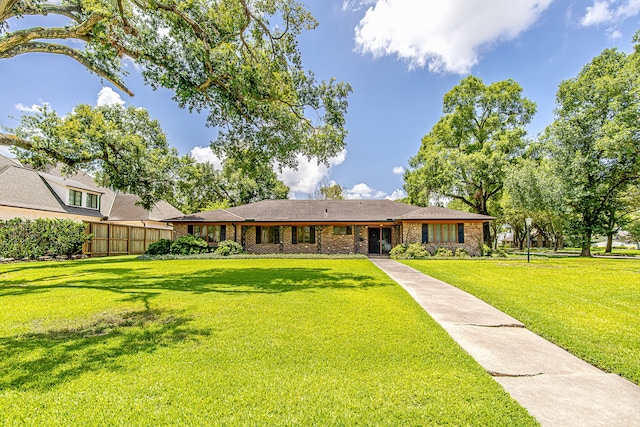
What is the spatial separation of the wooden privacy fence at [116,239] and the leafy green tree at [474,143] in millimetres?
24741

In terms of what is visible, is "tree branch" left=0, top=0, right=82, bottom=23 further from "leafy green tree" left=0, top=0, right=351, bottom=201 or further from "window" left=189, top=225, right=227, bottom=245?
"window" left=189, top=225, right=227, bottom=245

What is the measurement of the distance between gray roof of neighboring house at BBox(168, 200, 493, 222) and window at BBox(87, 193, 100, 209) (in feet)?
26.7

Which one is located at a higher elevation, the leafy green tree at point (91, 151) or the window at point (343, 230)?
the leafy green tree at point (91, 151)

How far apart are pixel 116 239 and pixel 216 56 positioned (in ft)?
64.7

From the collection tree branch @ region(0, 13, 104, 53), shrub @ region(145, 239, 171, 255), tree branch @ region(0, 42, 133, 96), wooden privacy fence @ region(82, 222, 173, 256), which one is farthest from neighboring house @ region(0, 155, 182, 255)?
tree branch @ region(0, 13, 104, 53)

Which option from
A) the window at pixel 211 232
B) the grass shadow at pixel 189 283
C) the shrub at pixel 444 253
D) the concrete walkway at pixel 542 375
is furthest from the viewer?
the window at pixel 211 232

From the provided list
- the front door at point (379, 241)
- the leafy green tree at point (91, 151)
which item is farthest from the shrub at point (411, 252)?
the leafy green tree at point (91, 151)

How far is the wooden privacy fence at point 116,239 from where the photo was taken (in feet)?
63.7

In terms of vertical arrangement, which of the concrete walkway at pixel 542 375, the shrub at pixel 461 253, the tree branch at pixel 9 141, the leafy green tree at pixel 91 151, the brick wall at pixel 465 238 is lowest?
the shrub at pixel 461 253

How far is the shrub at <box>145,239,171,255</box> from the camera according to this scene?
1898cm

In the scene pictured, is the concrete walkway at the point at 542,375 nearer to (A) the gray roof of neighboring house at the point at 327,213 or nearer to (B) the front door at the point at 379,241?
(A) the gray roof of neighboring house at the point at 327,213

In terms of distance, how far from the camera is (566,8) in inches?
455

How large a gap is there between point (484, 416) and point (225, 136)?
35.9 feet

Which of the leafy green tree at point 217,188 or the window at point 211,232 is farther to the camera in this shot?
the leafy green tree at point 217,188
